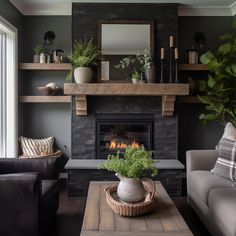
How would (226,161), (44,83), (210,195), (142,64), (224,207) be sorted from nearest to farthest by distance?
(224,207) < (210,195) < (226,161) < (142,64) < (44,83)

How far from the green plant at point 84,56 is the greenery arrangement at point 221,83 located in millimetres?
1454

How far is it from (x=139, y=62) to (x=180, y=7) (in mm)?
1024

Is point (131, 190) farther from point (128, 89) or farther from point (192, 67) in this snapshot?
point (192, 67)

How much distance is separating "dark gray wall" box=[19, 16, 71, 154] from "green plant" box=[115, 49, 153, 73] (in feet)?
2.99

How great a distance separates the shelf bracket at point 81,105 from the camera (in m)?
4.28

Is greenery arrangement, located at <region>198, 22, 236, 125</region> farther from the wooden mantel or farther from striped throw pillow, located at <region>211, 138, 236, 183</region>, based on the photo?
striped throw pillow, located at <region>211, 138, 236, 183</region>

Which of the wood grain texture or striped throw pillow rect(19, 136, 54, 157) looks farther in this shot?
striped throw pillow rect(19, 136, 54, 157)

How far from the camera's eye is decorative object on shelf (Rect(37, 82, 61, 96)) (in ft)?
14.8

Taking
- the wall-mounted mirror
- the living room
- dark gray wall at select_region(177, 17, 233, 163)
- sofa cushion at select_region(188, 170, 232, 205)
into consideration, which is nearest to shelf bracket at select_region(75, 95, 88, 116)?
the living room

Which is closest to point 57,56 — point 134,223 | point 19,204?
point 19,204

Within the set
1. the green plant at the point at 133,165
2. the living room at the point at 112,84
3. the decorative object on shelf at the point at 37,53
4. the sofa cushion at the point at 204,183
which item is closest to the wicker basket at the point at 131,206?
the green plant at the point at 133,165

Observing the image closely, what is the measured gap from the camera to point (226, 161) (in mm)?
3072

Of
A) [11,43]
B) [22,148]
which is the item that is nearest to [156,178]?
[22,148]

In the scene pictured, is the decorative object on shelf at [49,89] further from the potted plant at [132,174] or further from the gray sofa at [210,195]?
the potted plant at [132,174]
